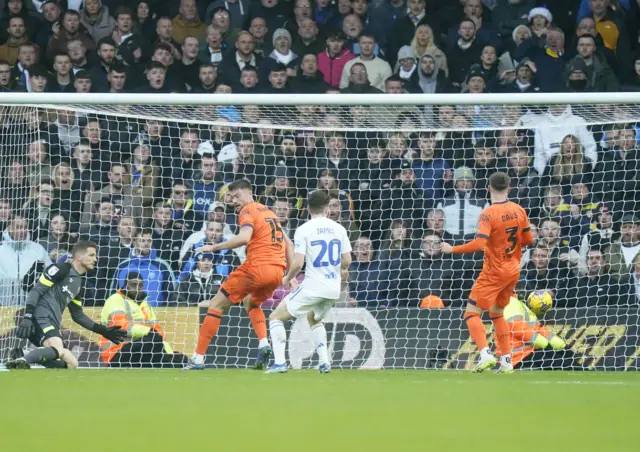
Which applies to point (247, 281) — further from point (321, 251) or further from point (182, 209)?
point (182, 209)

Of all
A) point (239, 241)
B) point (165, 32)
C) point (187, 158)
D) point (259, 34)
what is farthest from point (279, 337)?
point (165, 32)

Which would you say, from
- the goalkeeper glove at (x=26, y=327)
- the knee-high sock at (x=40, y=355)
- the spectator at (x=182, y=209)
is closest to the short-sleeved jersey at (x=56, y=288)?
the goalkeeper glove at (x=26, y=327)

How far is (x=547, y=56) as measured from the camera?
1398 cm

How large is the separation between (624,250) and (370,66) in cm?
429

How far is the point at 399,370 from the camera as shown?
10938 millimetres

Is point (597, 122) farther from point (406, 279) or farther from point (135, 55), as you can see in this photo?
point (135, 55)

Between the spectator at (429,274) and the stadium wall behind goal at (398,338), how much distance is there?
694 millimetres

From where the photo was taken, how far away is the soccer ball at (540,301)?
35.5 feet

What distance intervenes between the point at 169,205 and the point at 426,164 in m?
3.10

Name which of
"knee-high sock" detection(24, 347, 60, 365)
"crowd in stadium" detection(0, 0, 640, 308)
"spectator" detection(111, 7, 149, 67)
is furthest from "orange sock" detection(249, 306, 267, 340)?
"spectator" detection(111, 7, 149, 67)

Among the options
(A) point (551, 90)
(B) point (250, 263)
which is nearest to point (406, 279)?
(B) point (250, 263)

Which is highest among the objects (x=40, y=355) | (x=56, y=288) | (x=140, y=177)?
(x=140, y=177)

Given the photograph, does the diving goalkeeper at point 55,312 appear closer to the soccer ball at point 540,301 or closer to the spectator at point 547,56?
the soccer ball at point 540,301

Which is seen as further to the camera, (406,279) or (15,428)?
(406,279)
